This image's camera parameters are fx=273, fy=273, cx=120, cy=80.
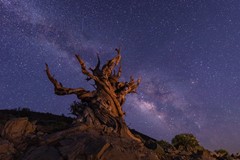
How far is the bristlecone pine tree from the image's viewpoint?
1686cm

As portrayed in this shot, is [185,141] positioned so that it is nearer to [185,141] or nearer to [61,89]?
[185,141]

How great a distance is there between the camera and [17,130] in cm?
1438

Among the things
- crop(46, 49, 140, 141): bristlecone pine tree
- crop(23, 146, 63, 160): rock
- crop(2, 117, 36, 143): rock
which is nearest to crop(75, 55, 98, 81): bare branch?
crop(46, 49, 140, 141): bristlecone pine tree

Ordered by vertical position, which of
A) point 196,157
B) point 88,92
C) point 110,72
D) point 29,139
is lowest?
point 29,139

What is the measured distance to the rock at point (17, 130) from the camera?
46.0ft

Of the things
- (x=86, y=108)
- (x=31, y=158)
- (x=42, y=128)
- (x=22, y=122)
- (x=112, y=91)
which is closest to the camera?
(x=31, y=158)

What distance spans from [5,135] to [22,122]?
106 centimetres

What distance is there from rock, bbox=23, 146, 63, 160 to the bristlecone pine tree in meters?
4.22

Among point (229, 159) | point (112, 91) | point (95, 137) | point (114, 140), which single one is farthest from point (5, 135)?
point (229, 159)

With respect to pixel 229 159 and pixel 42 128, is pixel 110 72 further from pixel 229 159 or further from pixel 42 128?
pixel 229 159

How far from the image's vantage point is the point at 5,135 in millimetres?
14008

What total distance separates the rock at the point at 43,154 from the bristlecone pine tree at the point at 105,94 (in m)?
4.22

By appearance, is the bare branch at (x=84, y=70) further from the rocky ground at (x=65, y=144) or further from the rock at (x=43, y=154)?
the rock at (x=43, y=154)

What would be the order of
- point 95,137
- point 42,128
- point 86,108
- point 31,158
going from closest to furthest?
point 31,158 → point 95,137 → point 42,128 → point 86,108
